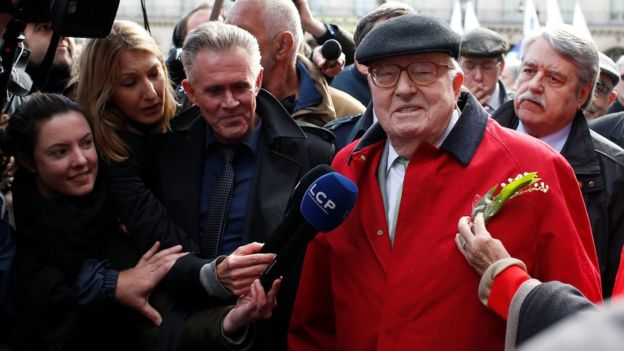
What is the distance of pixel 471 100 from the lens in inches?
112

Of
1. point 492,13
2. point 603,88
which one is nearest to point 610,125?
point 603,88

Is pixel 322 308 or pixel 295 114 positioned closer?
pixel 322 308

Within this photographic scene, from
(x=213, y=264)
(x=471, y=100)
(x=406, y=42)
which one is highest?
(x=406, y=42)

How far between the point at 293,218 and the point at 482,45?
14.2 feet

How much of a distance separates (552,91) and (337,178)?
5.19 ft

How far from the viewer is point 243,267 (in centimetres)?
284

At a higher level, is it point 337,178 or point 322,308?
point 337,178

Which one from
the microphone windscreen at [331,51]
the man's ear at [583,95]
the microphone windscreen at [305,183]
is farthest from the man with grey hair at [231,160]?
the microphone windscreen at [331,51]

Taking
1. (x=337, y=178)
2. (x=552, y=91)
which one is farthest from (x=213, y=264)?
(x=552, y=91)

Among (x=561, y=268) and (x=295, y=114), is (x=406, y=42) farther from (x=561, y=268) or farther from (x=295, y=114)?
(x=295, y=114)

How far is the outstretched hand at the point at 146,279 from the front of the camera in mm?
3227

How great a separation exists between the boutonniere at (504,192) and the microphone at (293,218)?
491mm

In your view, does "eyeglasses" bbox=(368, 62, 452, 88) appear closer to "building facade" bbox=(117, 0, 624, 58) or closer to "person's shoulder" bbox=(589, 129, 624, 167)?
"person's shoulder" bbox=(589, 129, 624, 167)

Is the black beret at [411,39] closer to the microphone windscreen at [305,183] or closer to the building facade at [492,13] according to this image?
the microphone windscreen at [305,183]
